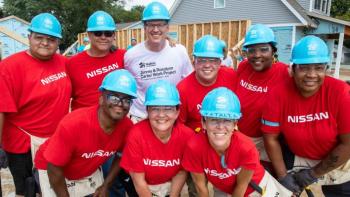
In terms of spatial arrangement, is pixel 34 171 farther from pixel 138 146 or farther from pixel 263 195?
pixel 263 195

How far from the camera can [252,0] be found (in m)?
20.4

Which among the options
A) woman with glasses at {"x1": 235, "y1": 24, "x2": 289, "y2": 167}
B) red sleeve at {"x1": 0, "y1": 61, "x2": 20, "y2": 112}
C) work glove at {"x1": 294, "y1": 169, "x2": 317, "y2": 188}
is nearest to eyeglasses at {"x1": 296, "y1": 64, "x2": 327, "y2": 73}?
woman with glasses at {"x1": 235, "y1": 24, "x2": 289, "y2": 167}

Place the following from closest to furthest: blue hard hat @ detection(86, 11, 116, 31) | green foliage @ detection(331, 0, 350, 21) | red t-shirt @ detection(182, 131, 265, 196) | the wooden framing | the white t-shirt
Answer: red t-shirt @ detection(182, 131, 265, 196)
blue hard hat @ detection(86, 11, 116, 31)
the white t-shirt
the wooden framing
green foliage @ detection(331, 0, 350, 21)

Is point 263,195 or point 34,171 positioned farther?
point 34,171

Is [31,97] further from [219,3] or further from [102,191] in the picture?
[219,3]

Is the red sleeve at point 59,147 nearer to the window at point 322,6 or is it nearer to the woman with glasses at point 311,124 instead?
the woman with glasses at point 311,124

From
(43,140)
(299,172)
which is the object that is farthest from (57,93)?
(299,172)

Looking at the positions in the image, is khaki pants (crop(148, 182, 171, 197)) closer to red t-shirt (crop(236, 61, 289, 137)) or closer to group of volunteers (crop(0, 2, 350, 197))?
group of volunteers (crop(0, 2, 350, 197))

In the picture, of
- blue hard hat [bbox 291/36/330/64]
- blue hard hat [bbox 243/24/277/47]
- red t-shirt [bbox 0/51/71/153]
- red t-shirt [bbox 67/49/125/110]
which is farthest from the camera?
red t-shirt [bbox 67/49/125/110]

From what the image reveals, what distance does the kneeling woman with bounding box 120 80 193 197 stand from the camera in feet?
10.0

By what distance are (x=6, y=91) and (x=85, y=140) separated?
→ 100 cm

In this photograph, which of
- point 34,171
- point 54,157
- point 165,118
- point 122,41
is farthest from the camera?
point 122,41

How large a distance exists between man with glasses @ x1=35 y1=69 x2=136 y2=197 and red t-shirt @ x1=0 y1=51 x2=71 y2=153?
1.32ft

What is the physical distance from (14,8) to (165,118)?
49286 millimetres
